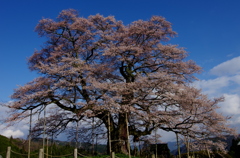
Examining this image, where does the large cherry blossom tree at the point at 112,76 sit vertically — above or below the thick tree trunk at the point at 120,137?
above

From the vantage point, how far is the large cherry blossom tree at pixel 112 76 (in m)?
12.9

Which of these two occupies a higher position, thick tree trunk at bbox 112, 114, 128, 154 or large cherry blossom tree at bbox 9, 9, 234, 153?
large cherry blossom tree at bbox 9, 9, 234, 153

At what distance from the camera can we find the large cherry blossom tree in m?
12.9

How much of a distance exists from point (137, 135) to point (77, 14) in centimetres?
923

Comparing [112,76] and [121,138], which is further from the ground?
[112,76]

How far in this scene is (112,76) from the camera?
15.0 m

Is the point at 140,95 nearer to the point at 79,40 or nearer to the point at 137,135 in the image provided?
the point at 137,135

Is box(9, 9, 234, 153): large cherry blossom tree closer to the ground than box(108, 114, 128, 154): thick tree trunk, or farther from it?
farther from it

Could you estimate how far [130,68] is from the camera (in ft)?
50.4

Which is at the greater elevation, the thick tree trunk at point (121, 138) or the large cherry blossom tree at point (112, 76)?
the large cherry blossom tree at point (112, 76)

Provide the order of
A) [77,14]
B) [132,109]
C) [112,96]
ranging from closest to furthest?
1. [132,109]
2. [112,96]
3. [77,14]

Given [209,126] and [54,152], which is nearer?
[209,126]

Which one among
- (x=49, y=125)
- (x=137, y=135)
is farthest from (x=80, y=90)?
(x=137, y=135)

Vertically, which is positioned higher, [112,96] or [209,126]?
[112,96]
